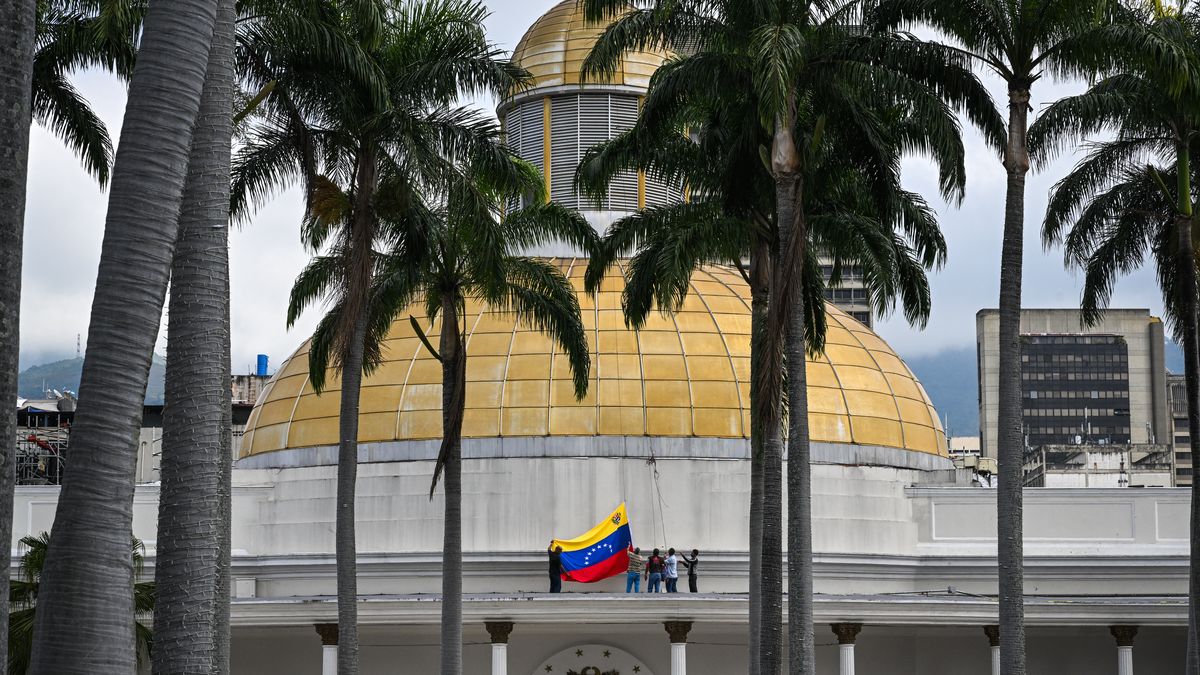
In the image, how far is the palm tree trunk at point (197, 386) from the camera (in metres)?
15.2

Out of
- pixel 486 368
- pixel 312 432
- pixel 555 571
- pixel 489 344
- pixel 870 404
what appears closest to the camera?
pixel 555 571

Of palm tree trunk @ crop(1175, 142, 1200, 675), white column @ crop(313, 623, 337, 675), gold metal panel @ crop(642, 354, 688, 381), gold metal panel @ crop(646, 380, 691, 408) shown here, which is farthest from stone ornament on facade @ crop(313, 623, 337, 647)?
palm tree trunk @ crop(1175, 142, 1200, 675)

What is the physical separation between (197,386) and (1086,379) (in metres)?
147

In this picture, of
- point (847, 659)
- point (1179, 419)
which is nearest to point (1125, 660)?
point (847, 659)

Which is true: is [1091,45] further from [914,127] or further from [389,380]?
[389,380]

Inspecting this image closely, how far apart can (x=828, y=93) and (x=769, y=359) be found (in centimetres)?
480

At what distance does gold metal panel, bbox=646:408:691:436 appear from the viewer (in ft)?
150

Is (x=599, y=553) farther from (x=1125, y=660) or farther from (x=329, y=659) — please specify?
(x=1125, y=660)

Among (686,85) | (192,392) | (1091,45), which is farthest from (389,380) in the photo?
(192,392)

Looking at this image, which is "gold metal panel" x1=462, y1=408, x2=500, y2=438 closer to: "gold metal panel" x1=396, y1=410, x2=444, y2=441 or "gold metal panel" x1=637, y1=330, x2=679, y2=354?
"gold metal panel" x1=396, y1=410, x2=444, y2=441

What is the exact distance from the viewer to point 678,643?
41.8m

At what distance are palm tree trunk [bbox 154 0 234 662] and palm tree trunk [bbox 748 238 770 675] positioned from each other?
13669 millimetres

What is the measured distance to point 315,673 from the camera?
4534cm

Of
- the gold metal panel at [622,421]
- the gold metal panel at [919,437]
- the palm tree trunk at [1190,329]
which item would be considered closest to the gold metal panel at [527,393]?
the gold metal panel at [622,421]
